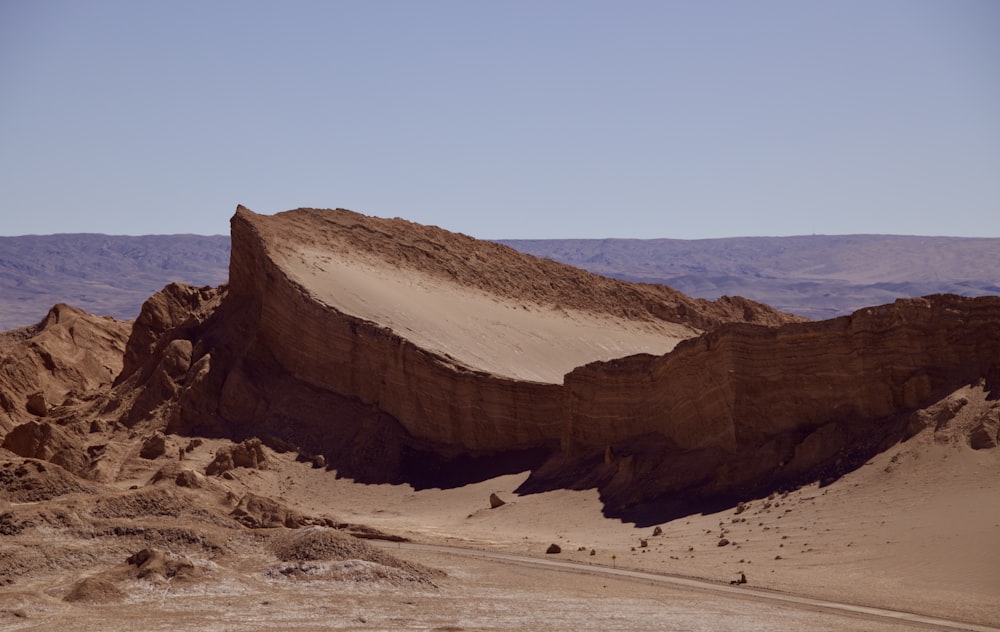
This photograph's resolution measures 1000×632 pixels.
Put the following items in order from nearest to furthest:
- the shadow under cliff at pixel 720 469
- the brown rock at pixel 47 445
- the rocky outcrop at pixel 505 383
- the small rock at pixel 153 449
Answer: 1. the shadow under cliff at pixel 720 469
2. the rocky outcrop at pixel 505 383
3. the brown rock at pixel 47 445
4. the small rock at pixel 153 449

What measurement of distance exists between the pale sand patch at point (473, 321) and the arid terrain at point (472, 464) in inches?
5.6

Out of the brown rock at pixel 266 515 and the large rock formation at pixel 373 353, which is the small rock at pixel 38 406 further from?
the brown rock at pixel 266 515

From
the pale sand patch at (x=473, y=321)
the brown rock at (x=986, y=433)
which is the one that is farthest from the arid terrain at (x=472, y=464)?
the pale sand patch at (x=473, y=321)

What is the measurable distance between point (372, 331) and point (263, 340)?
3.87 meters

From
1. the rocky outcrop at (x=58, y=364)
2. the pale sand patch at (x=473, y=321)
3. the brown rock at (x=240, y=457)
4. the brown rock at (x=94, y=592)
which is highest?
the pale sand patch at (x=473, y=321)

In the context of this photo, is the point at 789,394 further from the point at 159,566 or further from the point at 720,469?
the point at 159,566

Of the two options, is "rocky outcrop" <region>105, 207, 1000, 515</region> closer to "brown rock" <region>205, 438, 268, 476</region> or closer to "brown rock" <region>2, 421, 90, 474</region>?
"brown rock" <region>205, 438, 268, 476</region>

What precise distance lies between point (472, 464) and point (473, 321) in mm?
9106

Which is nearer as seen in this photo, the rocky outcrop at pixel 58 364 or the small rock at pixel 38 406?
the small rock at pixel 38 406

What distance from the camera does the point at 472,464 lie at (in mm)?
34500

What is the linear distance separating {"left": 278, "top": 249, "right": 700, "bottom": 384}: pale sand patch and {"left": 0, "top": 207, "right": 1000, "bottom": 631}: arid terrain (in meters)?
0.14

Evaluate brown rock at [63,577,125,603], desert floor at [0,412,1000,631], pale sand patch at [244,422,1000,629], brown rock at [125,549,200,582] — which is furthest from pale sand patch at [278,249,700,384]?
brown rock at [63,577,125,603]

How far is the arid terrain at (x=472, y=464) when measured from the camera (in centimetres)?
2008

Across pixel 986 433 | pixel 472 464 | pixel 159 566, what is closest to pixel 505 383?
pixel 472 464
